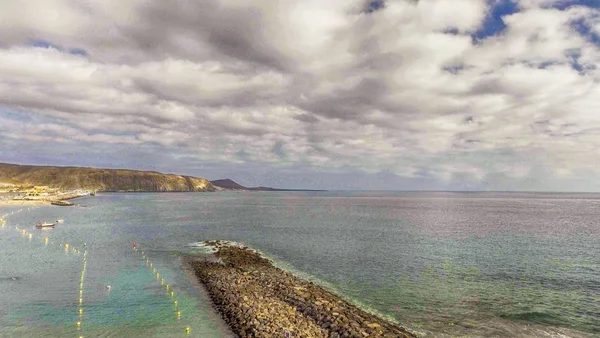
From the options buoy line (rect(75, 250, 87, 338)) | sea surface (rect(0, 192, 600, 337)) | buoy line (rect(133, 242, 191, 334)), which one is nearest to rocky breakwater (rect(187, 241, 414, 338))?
sea surface (rect(0, 192, 600, 337))

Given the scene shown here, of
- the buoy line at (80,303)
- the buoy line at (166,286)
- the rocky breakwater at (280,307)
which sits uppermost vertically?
the rocky breakwater at (280,307)

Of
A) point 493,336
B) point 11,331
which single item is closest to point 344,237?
point 493,336

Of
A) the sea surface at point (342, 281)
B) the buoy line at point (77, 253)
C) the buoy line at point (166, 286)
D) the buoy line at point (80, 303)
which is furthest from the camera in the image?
the buoy line at point (166, 286)

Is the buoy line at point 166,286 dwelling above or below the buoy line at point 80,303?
above

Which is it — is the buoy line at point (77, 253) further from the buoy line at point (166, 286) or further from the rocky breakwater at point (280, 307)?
the rocky breakwater at point (280, 307)

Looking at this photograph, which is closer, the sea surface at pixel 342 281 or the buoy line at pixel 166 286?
the sea surface at pixel 342 281

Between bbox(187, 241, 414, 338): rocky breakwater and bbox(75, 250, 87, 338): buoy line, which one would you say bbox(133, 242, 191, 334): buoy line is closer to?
bbox(187, 241, 414, 338): rocky breakwater

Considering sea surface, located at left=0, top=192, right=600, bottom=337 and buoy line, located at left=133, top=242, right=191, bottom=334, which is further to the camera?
buoy line, located at left=133, top=242, right=191, bottom=334

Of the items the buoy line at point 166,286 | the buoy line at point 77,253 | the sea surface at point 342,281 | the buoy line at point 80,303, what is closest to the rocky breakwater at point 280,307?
the sea surface at point 342,281

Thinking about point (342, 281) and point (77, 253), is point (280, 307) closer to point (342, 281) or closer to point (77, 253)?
point (342, 281)

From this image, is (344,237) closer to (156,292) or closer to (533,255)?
(533,255)
